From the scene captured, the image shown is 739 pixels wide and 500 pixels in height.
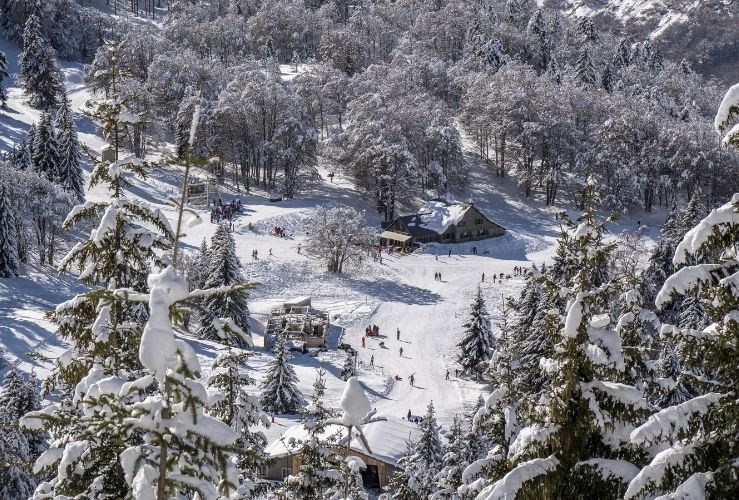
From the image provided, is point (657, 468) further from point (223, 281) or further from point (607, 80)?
point (607, 80)

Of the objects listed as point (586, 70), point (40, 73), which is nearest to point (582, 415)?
point (40, 73)

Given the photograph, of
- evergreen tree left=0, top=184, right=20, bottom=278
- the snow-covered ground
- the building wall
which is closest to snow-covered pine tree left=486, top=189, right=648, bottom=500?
the snow-covered ground


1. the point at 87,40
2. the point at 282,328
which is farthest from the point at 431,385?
the point at 87,40

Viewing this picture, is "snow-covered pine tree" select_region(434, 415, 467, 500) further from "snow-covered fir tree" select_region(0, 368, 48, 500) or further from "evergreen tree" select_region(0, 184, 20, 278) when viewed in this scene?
"evergreen tree" select_region(0, 184, 20, 278)

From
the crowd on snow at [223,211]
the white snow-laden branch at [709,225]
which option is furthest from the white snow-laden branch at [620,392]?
the crowd on snow at [223,211]

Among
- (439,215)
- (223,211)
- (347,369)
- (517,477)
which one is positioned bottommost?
(347,369)

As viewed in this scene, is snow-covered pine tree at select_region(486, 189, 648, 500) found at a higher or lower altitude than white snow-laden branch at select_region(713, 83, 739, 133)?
lower
